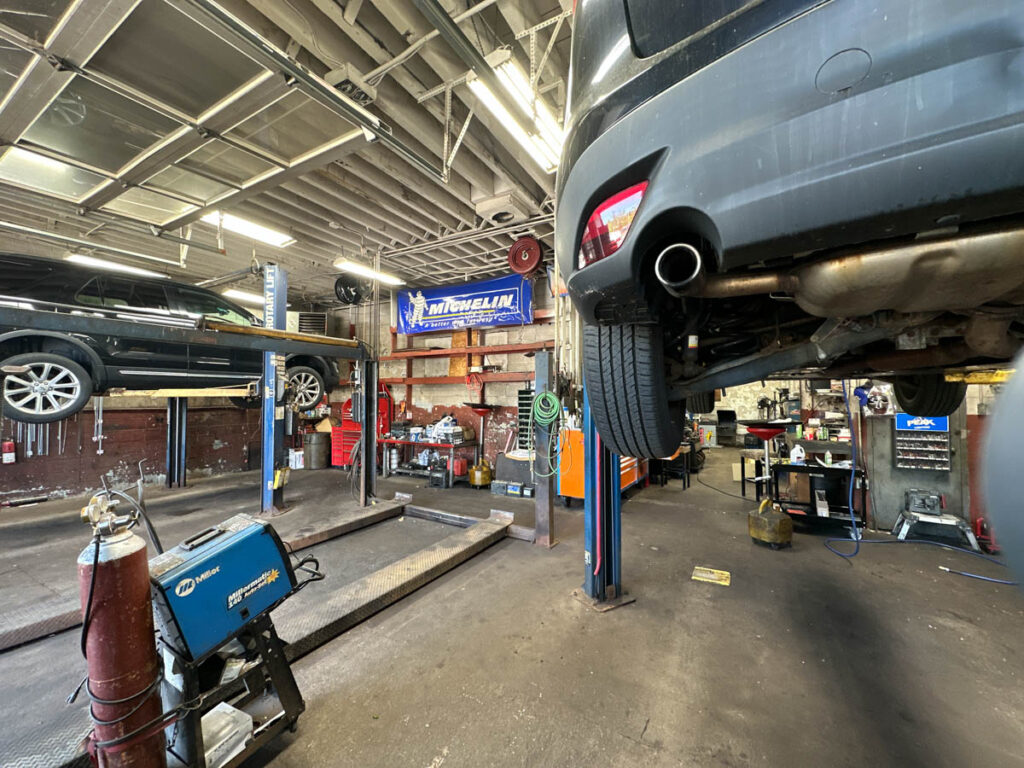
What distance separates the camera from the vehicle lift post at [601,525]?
2.39 m

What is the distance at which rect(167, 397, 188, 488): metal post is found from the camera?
560cm

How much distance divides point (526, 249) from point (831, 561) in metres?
4.42

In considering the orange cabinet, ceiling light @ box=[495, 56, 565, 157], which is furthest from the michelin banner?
ceiling light @ box=[495, 56, 565, 157]

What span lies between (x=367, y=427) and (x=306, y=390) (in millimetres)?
1767

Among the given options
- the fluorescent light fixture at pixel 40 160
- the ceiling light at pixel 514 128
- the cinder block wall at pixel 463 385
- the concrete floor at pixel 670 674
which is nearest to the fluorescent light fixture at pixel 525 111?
the ceiling light at pixel 514 128

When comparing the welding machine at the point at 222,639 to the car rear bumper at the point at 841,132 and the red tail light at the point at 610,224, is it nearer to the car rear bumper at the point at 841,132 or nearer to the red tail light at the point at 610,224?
the red tail light at the point at 610,224

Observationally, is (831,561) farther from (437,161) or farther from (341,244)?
(341,244)

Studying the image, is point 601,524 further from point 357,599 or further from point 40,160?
point 40,160

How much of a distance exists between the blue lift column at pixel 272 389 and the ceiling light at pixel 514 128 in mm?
2645

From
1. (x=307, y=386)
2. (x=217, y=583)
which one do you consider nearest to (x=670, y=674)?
(x=217, y=583)

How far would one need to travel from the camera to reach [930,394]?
90.0 inches

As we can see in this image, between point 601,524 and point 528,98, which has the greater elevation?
point 528,98

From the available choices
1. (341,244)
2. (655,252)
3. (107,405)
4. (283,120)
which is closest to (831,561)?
(655,252)

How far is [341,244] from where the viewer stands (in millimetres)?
5484
